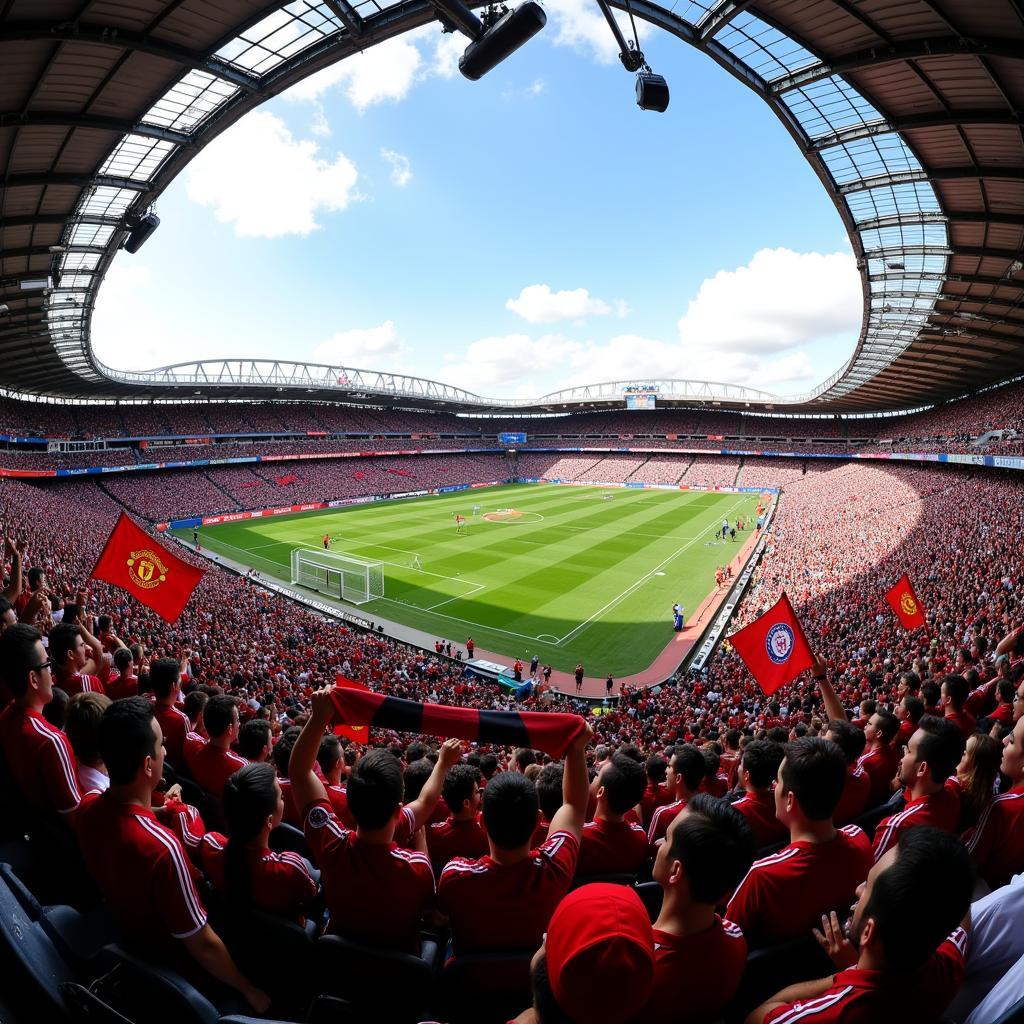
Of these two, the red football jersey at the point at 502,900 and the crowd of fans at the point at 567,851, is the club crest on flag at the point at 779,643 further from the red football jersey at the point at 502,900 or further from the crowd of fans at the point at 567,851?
the red football jersey at the point at 502,900

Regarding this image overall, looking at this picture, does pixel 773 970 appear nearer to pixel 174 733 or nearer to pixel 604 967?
pixel 604 967

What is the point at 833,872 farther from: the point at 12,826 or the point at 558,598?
the point at 558,598

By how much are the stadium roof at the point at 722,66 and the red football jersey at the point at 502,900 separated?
43.4ft

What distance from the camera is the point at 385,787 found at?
2742 millimetres

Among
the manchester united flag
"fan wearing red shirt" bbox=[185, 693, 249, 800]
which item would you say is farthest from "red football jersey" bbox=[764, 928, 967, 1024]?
"fan wearing red shirt" bbox=[185, 693, 249, 800]

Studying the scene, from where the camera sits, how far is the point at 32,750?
133 inches

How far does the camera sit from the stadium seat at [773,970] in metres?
2.60

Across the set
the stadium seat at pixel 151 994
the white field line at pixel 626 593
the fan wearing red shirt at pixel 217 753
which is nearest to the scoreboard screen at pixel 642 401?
the white field line at pixel 626 593

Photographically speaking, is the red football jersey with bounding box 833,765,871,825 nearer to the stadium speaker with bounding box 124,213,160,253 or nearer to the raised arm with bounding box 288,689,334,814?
the raised arm with bounding box 288,689,334,814

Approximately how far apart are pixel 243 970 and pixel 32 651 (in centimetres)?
249

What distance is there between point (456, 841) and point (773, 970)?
210 centimetres

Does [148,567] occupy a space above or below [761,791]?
above

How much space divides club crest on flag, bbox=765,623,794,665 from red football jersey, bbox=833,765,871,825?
5349mm

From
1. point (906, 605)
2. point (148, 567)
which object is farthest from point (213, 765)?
point (906, 605)
